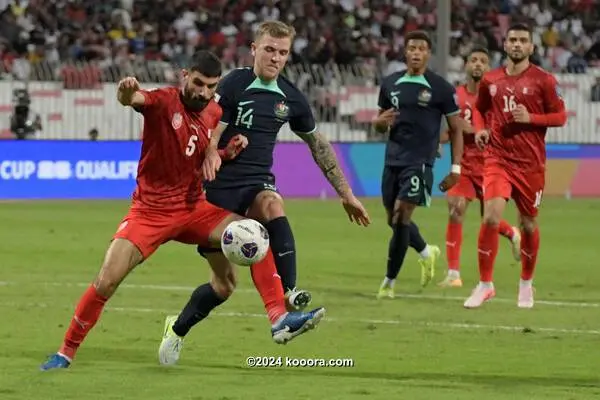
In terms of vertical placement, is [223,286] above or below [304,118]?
below

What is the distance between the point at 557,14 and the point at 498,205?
83.8 feet

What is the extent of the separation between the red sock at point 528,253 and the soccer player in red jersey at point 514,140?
0.02 meters

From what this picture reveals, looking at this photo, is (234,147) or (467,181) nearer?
(234,147)

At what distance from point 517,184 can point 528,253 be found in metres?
0.68

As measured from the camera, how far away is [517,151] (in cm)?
1329

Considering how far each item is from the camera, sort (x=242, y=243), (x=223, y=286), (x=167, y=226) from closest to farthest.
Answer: (x=242, y=243) < (x=167, y=226) < (x=223, y=286)

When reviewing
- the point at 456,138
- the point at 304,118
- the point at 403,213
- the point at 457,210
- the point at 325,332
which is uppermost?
the point at 304,118

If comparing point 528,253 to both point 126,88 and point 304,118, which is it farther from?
point 126,88

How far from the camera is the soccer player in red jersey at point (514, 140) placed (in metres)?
13.1

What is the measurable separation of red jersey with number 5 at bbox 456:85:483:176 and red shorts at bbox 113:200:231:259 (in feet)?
22.0

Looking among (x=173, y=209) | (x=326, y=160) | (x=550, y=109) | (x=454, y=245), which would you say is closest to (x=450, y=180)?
(x=550, y=109)

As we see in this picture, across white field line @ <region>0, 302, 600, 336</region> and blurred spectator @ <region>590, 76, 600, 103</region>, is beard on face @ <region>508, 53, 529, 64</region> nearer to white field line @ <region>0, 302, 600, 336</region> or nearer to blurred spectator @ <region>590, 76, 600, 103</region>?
white field line @ <region>0, 302, 600, 336</region>

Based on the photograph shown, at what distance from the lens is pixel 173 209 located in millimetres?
9484

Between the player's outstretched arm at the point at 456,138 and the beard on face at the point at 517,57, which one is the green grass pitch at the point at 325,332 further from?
the beard on face at the point at 517,57
